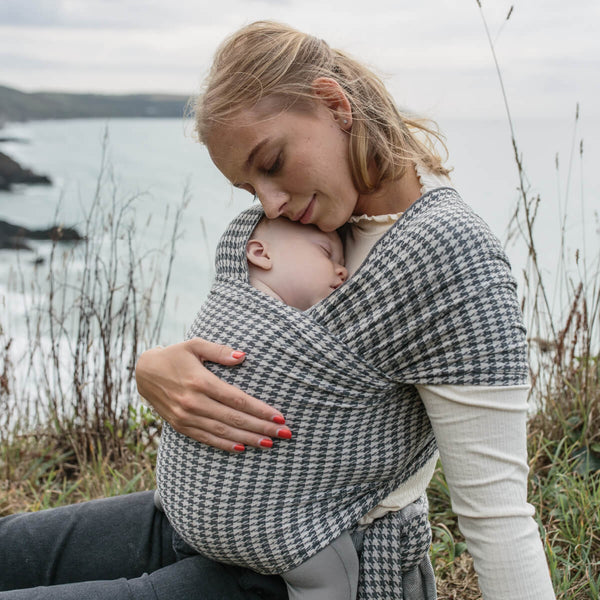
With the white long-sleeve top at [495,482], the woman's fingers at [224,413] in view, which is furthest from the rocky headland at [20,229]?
the white long-sleeve top at [495,482]

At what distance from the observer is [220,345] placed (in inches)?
52.1

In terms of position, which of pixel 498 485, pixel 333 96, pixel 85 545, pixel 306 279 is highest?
pixel 333 96

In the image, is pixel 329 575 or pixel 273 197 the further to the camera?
pixel 273 197

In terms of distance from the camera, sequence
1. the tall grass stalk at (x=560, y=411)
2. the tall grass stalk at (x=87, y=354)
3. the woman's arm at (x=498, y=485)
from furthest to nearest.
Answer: the tall grass stalk at (x=87, y=354), the tall grass stalk at (x=560, y=411), the woman's arm at (x=498, y=485)

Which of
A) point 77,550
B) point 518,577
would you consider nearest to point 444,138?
point 518,577

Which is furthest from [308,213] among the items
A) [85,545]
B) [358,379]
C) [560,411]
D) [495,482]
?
[560,411]

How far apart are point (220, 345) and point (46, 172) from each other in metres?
3.66

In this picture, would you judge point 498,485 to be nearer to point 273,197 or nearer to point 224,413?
point 224,413

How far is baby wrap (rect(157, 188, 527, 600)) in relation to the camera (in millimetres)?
1225

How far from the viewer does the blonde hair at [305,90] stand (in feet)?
4.62

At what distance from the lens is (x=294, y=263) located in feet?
4.85

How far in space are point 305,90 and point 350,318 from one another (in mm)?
472

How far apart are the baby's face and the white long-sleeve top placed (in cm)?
35

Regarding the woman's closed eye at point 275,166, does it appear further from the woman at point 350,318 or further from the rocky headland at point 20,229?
the rocky headland at point 20,229
